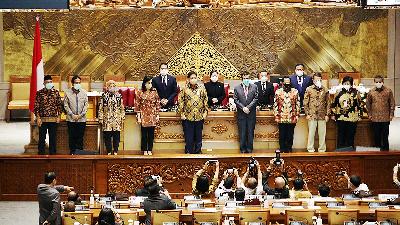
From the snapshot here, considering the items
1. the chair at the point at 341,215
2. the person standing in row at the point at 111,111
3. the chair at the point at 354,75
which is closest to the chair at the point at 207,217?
the chair at the point at 341,215

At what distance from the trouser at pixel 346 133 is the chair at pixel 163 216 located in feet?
22.7

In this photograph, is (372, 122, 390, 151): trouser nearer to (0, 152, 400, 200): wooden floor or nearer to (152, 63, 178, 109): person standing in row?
(0, 152, 400, 200): wooden floor

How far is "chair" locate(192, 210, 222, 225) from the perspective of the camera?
48.9ft

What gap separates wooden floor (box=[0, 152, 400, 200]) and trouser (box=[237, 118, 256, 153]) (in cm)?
143

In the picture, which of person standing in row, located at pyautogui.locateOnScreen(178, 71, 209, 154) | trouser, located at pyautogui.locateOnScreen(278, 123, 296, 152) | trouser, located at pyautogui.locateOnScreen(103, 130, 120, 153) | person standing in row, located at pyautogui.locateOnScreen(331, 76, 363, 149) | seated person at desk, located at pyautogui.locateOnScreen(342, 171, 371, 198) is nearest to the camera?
seated person at desk, located at pyautogui.locateOnScreen(342, 171, 371, 198)

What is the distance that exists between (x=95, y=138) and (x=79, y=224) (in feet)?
21.3

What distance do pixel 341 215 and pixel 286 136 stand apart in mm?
6132

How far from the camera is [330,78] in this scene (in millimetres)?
27484

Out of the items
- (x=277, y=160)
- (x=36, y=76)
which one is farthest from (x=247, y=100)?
(x=36, y=76)

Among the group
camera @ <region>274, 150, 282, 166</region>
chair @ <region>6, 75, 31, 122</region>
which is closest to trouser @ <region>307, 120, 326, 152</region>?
camera @ <region>274, 150, 282, 166</region>

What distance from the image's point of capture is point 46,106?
2041cm

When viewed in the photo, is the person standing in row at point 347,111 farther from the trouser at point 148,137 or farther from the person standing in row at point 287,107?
the trouser at point 148,137

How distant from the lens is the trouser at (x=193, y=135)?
67.6ft

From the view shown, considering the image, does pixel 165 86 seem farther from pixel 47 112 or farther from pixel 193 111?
pixel 47 112
